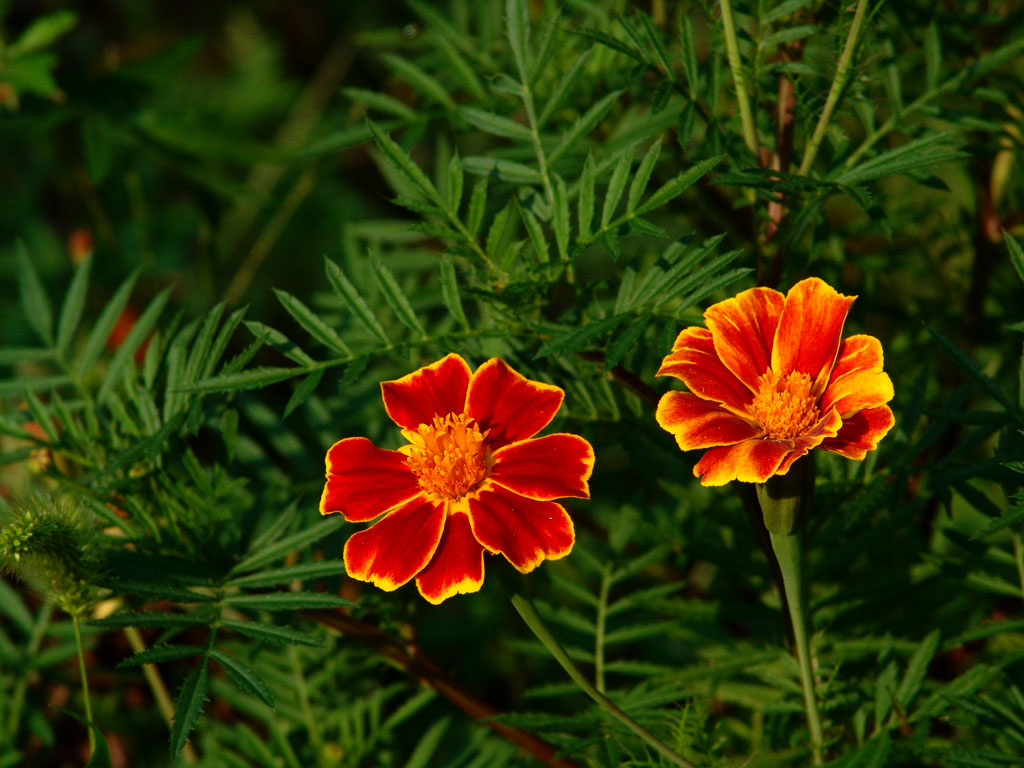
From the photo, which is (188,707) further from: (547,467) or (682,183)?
(682,183)

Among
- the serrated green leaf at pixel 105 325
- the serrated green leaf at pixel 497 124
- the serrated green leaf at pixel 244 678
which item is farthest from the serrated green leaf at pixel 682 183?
the serrated green leaf at pixel 105 325

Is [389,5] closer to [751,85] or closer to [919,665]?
[751,85]

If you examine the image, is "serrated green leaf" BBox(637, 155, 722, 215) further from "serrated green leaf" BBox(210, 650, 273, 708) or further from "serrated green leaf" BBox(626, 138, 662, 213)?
"serrated green leaf" BBox(210, 650, 273, 708)

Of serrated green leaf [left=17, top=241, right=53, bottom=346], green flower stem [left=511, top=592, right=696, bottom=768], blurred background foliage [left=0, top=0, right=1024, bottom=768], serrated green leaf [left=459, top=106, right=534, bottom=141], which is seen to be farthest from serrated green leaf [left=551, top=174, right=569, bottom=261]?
serrated green leaf [left=17, top=241, right=53, bottom=346]

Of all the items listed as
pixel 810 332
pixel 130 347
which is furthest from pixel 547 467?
pixel 130 347

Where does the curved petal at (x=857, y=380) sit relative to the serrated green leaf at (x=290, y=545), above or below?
above

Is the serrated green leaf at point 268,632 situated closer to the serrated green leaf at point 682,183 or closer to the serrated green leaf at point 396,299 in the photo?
the serrated green leaf at point 396,299
